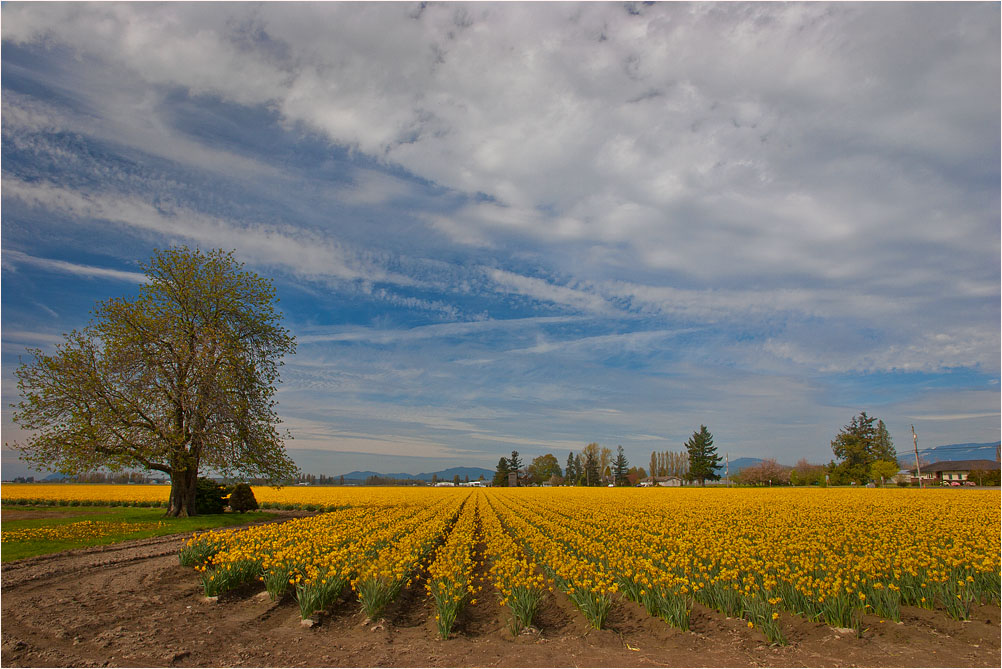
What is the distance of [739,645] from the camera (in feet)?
23.2

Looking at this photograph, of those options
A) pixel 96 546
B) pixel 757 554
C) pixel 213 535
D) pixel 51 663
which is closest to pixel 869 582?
pixel 757 554

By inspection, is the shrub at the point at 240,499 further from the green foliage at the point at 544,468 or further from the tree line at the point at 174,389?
the green foliage at the point at 544,468

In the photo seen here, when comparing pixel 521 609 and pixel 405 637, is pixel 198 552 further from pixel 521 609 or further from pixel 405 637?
pixel 521 609

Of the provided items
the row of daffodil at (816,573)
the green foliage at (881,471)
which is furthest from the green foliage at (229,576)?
the green foliage at (881,471)

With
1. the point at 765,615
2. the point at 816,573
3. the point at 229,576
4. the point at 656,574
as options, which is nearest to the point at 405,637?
the point at 229,576

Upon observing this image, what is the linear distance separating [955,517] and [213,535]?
23.3 meters

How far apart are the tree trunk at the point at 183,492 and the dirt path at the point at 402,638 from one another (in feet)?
58.0

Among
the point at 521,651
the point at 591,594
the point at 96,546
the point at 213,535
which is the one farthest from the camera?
the point at 96,546

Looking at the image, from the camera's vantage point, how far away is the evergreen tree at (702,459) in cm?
9619

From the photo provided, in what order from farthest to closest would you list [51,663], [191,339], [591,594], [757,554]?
[191,339] < [757,554] < [591,594] < [51,663]

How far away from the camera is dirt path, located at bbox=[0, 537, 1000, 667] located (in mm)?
6555

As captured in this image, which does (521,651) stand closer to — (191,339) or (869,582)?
(869,582)

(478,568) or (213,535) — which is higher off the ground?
(213,535)

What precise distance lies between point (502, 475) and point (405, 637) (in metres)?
108
